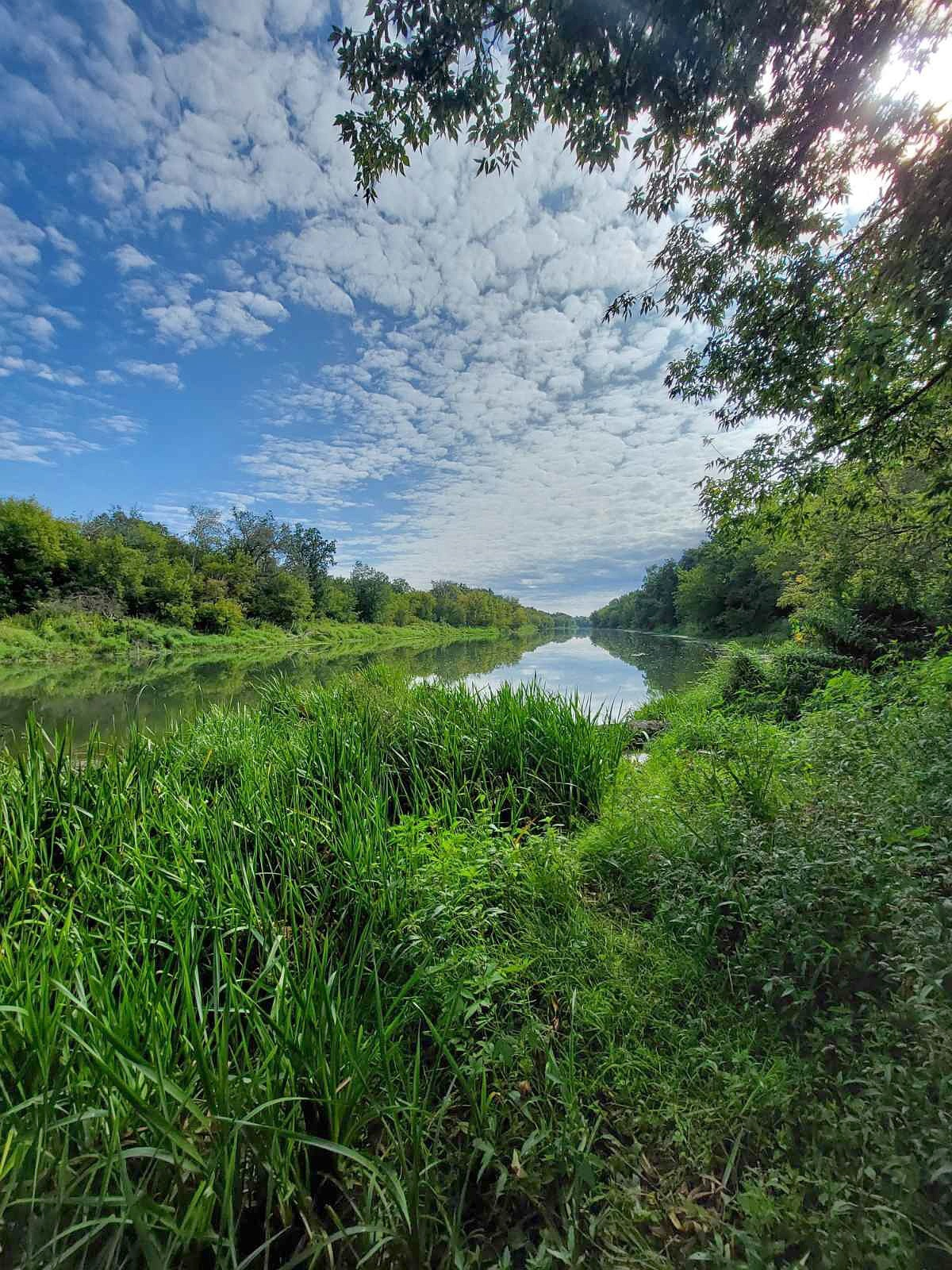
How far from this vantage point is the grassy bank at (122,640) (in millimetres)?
21141

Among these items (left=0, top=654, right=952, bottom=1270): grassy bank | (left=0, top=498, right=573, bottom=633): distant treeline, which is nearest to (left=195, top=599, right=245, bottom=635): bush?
(left=0, top=498, right=573, bottom=633): distant treeline

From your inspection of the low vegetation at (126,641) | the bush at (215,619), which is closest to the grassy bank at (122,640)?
the low vegetation at (126,641)

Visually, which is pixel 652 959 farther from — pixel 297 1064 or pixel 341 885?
pixel 341 885

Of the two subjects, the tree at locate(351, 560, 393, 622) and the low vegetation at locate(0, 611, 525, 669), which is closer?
the low vegetation at locate(0, 611, 525, 669)

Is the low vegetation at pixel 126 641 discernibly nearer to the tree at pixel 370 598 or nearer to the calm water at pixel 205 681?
the calm water at pixel 205 681

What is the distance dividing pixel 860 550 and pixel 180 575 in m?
39.9

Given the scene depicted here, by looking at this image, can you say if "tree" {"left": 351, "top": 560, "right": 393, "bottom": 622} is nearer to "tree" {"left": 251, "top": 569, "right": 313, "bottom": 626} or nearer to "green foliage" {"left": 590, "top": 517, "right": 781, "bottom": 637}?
"tree" {"left": 251, "top": 569, "right": 313, "bottom": 626}

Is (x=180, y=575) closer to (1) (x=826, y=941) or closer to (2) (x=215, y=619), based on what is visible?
(2) (x=215, y=619)

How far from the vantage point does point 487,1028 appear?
5.70 ft

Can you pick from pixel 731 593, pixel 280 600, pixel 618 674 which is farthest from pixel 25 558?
pixel 731 593

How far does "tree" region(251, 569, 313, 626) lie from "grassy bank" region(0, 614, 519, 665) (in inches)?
79.3

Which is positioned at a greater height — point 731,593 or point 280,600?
point 280,600

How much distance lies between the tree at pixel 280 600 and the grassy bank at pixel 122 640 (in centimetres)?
201

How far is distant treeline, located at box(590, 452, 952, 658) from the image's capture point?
14.5 feet
